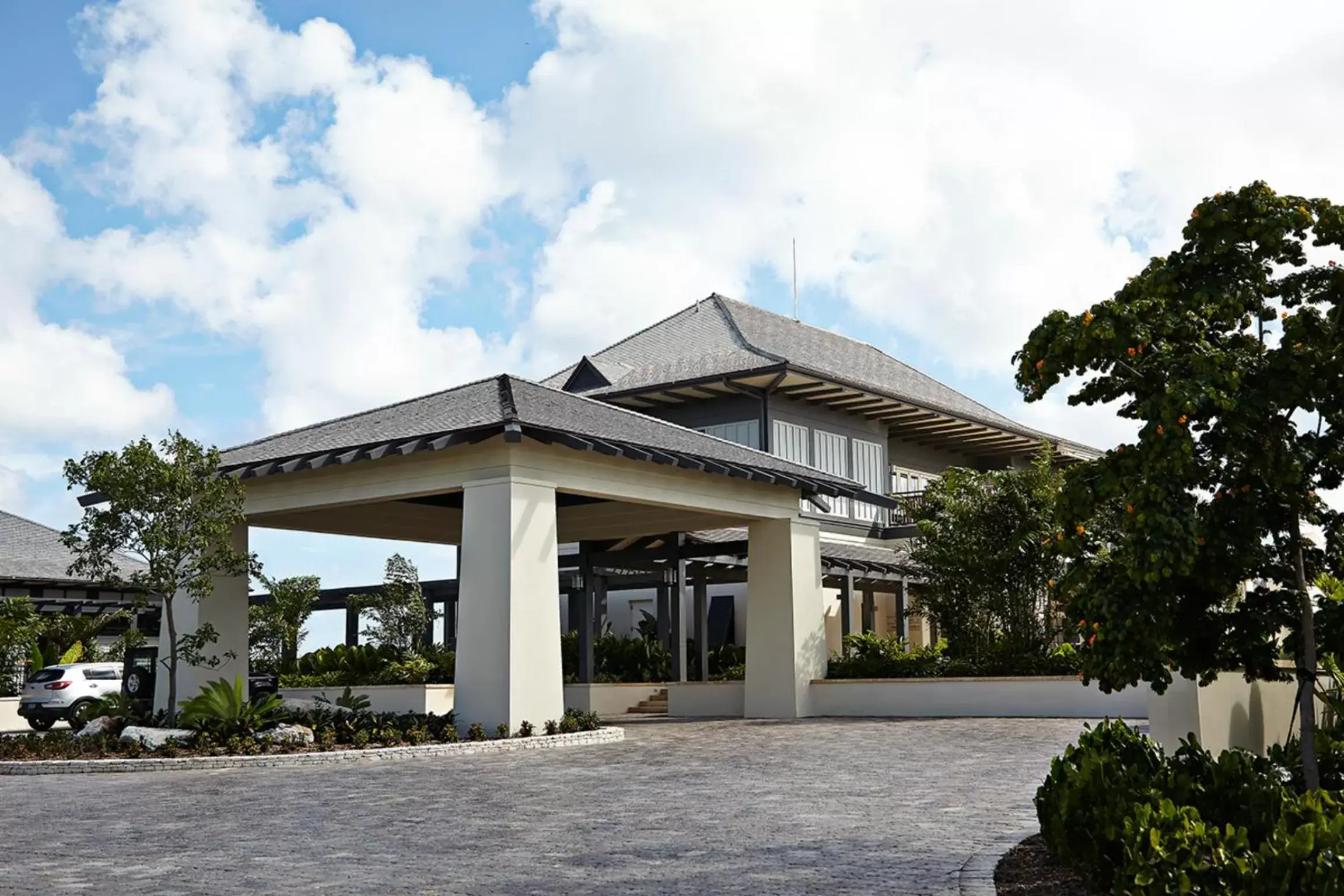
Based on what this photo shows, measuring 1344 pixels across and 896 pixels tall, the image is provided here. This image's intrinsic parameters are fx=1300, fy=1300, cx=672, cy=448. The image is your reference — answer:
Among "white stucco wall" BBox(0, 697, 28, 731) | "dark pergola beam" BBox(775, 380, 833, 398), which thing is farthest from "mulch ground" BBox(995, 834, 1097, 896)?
"white stucco wall" BBox(0, 697, 28, 731)

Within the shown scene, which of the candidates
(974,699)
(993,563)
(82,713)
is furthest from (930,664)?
(82,713)

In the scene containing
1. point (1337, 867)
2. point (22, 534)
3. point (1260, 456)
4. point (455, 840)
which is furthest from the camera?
point (22, 534)

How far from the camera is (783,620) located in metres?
25.1

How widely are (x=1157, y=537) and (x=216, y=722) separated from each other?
548 inches

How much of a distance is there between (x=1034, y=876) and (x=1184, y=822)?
1864mm

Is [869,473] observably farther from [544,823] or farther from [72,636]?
[544,823]

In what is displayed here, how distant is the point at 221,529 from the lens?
62.6 feet

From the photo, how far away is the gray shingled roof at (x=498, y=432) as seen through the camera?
19172 millimetres

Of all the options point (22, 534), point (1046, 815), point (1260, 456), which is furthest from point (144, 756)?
point (22, 534)

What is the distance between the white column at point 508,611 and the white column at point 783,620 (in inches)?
258

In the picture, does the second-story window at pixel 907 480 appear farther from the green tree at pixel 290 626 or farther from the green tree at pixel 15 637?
the green tree at pixel 15 637

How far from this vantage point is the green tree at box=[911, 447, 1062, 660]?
2431cm

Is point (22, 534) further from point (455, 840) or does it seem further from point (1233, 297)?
point (1233, 297)

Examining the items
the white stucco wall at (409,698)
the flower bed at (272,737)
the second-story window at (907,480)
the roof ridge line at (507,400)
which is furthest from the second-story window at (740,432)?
the flower bed at (272,737)
